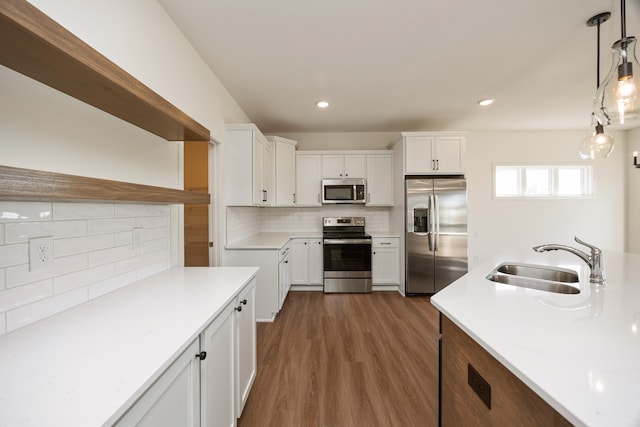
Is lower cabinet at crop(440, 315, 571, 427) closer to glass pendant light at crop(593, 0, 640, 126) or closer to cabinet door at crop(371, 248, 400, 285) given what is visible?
glass pendant light at crop(593, 0, 640, 126)

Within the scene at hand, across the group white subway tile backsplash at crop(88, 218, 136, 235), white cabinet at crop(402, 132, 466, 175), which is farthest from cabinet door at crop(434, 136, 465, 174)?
white subway tile backsplash at crop(88, 218, 136, 235)

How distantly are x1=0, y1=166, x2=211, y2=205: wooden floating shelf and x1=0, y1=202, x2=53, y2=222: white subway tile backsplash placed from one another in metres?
0.03

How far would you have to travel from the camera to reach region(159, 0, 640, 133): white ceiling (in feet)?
5.67

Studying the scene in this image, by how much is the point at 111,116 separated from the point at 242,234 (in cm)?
229

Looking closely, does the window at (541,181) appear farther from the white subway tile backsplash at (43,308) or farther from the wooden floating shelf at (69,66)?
the white subway tile backsplash at (43,308)

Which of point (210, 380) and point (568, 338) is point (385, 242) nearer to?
point (568, 338)

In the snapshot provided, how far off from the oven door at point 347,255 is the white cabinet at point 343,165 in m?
1.11

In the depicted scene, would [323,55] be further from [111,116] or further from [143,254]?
[143,254]

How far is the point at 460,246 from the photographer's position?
3.71m

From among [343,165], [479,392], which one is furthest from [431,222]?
[479,392]

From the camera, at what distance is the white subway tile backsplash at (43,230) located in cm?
91

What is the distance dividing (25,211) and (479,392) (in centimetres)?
184

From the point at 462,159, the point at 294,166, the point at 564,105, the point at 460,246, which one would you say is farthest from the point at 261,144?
the point at 564,105

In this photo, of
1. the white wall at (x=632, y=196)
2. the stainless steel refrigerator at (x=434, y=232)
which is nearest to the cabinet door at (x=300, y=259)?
the stainless steel refrigerator at (x=434, y=232)
